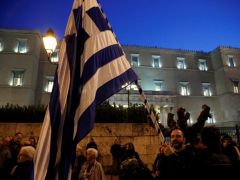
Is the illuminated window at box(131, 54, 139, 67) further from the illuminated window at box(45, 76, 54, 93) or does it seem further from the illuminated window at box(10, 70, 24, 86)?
the illuminated window at box(10, 70, 24, 86)

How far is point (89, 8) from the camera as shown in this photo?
358 cm

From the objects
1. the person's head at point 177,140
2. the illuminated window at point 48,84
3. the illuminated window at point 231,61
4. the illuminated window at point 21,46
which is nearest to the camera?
the person's head at point 177,140

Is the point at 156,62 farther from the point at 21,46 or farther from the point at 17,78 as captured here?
the point at 17,78

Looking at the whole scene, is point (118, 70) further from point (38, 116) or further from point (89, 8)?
point (38, 116)

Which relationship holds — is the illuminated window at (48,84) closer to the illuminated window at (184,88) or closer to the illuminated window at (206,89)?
the illuminated window at (184,88)

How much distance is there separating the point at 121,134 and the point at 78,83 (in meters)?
6.41

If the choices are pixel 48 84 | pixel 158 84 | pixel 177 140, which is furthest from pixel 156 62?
pixel 177 140

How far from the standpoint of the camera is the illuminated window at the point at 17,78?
1237 inches

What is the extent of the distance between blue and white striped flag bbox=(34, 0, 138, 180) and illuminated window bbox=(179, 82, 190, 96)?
37.2 metres

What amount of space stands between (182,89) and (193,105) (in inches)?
127


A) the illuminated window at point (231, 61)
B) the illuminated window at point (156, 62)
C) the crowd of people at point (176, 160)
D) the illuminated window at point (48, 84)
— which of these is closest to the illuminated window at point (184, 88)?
the illuminated window at point (156, 62)

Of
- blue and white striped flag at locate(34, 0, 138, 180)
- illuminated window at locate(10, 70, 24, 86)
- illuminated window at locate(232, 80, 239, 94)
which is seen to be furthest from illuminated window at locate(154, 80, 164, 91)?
blue and white striped flag at locate(34, 0, 138, 180)

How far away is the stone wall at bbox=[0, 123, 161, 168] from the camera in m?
8.95

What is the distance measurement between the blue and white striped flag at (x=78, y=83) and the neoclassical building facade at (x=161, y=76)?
94.4ft
